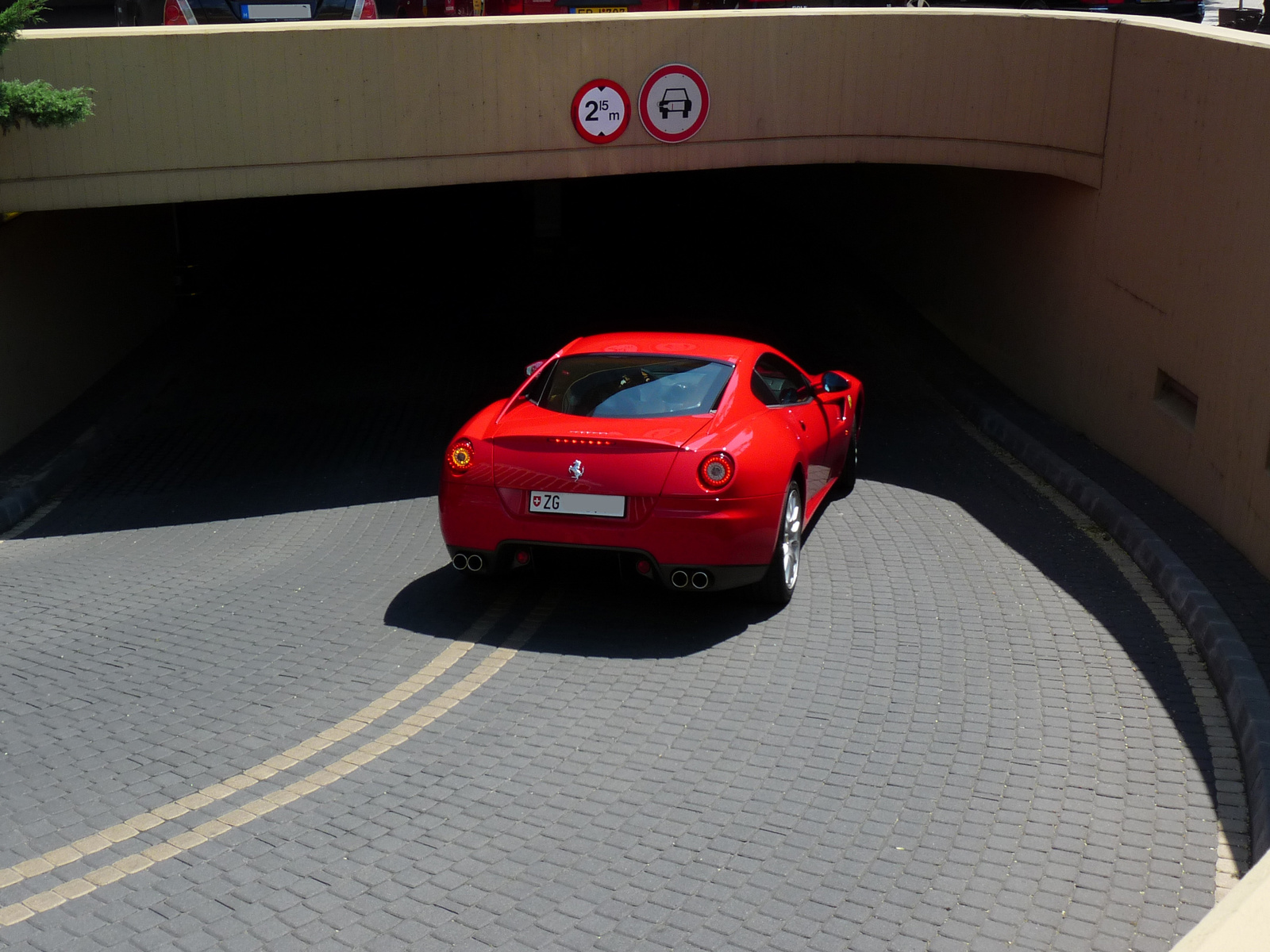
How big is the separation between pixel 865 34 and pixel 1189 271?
157 inches

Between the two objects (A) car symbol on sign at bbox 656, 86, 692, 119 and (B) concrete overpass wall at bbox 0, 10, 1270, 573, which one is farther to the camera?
(A) car symbol on sign at bbox 656, 86, 692, 119

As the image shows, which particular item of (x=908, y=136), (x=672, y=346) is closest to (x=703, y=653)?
(x=672, y=346)

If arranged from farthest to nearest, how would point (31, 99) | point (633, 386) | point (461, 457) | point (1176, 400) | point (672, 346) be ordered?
point (1176, 400) < point (31, 99) < point (672, 346) < point (633, 386) < point (461, 457)

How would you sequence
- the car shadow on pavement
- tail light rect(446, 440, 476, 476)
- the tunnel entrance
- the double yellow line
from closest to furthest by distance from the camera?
the double yellow line < the tunnel entrance < the car shadow on pavement < tail light rect(446, 440, 476, 476)

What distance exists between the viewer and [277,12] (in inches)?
466

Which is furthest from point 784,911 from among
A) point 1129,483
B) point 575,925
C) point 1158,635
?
point 1129,483

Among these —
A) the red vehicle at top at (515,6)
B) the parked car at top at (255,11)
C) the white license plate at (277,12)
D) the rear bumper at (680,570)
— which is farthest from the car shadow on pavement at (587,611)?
the red vehicle at top at (515,6)

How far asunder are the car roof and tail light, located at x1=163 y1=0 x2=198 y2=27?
563 cm

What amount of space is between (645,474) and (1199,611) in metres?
3.15

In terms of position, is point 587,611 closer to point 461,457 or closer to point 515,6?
point 461,457

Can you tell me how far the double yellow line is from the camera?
488 centimetres

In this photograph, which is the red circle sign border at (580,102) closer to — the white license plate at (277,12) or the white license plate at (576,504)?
the white license plate at (277,12)

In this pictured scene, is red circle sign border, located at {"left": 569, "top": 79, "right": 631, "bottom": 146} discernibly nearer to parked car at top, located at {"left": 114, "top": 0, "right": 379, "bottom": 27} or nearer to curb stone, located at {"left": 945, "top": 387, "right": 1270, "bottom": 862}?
parked car at top, located at {"left": 114, "top": 0, "right": 379, "bottom": 27}

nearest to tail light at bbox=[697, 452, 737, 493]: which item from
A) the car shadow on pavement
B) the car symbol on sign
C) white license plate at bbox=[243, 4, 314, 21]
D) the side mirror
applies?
the car shadow on pavement
